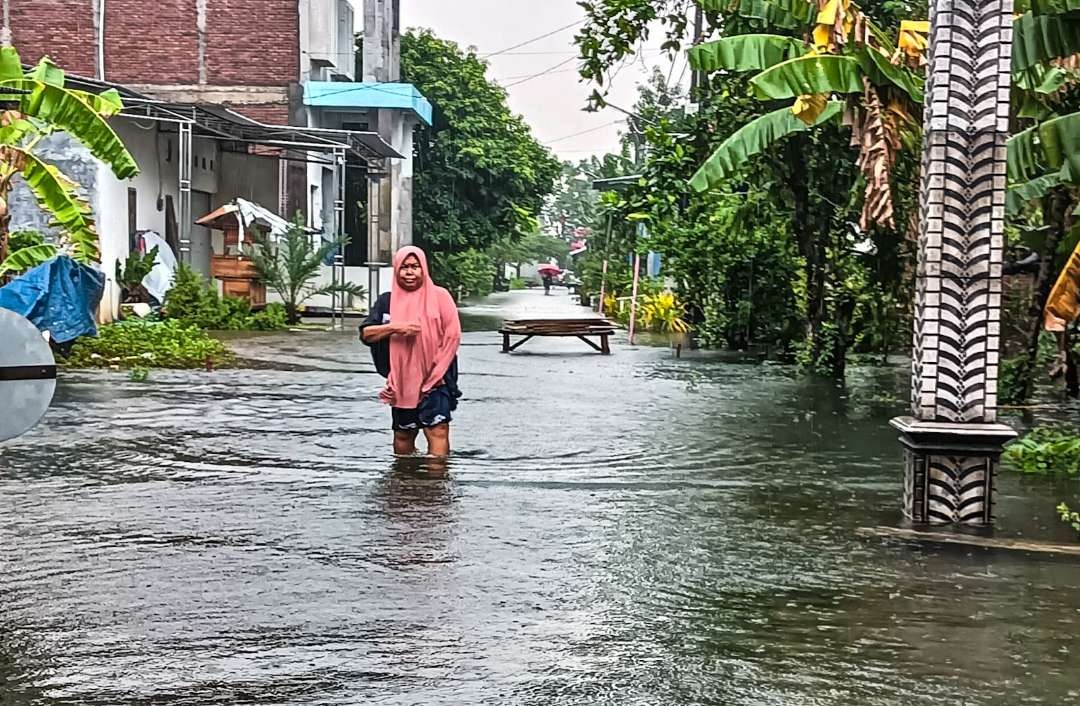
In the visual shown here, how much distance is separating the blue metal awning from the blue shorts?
79.3 feet

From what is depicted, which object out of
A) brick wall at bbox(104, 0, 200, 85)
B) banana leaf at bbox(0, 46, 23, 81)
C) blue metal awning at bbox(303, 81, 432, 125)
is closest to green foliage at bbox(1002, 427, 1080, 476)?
banana leaf at bbox(0, 46, 23, 81)

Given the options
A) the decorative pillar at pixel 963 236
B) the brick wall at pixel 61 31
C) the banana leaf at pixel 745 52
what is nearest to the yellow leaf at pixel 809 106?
the banana leaf at pixel 745 52

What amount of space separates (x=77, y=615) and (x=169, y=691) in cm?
132

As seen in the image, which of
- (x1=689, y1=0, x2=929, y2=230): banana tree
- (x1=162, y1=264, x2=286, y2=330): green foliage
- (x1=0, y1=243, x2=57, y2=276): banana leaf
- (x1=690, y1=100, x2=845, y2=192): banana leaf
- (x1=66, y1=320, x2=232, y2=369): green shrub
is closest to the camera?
(x1=689, y1=0, x2=929, y2=230): banana tree

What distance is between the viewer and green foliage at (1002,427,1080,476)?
1068 cm

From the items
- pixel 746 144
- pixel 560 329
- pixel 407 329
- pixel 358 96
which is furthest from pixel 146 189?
pixel 407 329

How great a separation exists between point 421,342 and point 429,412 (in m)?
0.59

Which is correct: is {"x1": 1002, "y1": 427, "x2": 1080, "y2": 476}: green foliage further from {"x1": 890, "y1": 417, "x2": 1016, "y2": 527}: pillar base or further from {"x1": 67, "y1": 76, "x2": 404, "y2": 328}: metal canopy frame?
{"x1": 67, "y1": 76, "x2": 404, "y2": 328}: metal canopy frame

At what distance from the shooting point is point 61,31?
34.7 meters

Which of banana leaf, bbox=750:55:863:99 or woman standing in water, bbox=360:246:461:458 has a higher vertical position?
banana leaf, bbox=750:55:863:99

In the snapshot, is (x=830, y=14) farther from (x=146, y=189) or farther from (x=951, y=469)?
(x=146, y=189)

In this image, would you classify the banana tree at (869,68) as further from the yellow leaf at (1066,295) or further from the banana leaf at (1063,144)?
the yellow leaf at (1066,295)

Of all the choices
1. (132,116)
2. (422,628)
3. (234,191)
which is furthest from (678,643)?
(234,191)

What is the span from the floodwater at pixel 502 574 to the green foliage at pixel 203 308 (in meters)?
12.1
